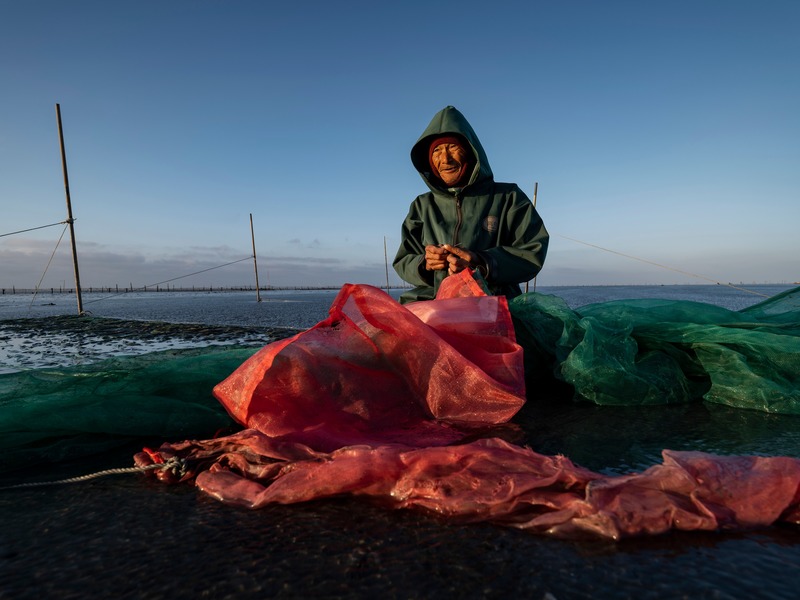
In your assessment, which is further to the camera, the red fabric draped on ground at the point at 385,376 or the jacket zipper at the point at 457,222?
the jacket zipper at the point at 457,222

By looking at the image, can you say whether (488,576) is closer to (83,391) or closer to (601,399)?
(601,399)

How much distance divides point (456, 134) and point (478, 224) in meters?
0.87

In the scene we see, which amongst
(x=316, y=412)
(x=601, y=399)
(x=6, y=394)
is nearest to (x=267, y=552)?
(x=316, y=412)

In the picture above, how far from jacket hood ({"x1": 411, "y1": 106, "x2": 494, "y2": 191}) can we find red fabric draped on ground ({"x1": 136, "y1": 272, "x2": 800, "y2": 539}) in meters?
1.50

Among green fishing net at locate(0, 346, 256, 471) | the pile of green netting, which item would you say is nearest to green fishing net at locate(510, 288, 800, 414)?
the pile of green netting

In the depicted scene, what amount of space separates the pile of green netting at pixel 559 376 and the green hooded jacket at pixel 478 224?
1.72 feet

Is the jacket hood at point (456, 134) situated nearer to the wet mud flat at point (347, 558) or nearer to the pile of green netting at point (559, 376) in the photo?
the pile of green netting at point (559, 376)

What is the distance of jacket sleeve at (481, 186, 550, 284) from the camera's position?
3.56 meters

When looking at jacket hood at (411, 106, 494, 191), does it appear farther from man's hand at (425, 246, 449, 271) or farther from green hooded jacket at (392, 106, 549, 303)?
man's hand at (425, 246, 449, 271)

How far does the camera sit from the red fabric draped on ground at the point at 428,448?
1.25m

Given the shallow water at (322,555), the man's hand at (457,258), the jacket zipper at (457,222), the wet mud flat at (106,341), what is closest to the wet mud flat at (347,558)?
the shallow water at (322,555)

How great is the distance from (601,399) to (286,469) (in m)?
2.01

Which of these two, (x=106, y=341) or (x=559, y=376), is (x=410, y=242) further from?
(x=106, y=341)

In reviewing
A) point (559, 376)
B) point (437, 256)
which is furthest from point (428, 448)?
point (437, 256)
